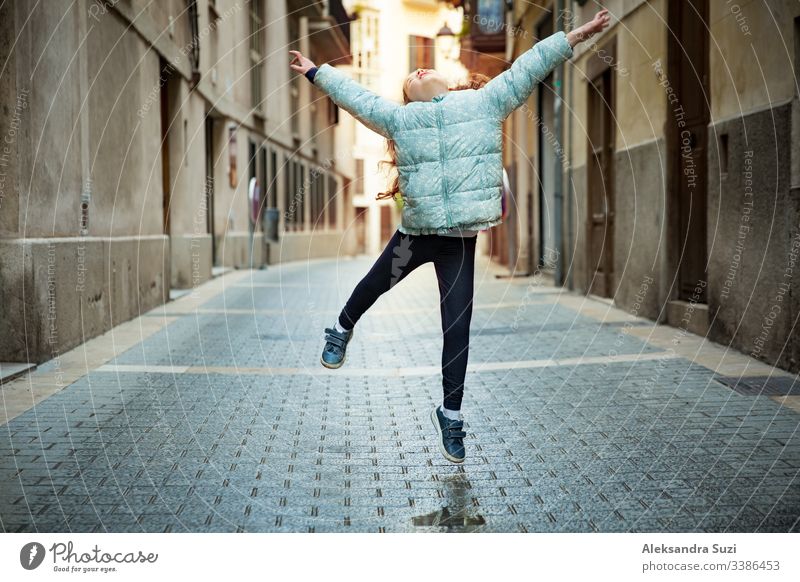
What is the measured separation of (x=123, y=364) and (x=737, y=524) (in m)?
5.85

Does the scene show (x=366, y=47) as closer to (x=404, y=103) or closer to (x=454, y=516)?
(x=404, y=103)

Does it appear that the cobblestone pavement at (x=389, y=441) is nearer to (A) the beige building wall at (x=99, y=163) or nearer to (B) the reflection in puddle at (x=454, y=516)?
(B) the reflection in puddle at (x=454, y=516)

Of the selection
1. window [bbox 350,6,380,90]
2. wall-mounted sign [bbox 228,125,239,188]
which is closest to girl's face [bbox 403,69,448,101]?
wall-mounted sign [bbox 228,125,239,188]

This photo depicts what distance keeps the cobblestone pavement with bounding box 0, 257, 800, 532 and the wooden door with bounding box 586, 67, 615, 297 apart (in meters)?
4.71

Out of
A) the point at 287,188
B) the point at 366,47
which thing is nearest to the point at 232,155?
the point at 287,188

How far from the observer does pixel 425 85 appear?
16.0 ft

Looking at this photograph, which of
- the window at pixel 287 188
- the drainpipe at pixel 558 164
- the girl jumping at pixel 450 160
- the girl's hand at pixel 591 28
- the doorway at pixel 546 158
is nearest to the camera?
the girl's hand at pixel 591 28

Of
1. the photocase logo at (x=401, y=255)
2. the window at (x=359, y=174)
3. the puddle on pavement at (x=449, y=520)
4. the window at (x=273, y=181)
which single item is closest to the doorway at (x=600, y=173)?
the photocase logo at (x=401, y=255)

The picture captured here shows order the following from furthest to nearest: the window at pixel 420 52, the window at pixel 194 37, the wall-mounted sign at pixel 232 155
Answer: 1. the window at pixel 420 52
2. the wall-mounted sign at pixel 232 155
3. the window at pixel 194 37

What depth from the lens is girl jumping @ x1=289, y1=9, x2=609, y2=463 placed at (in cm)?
482

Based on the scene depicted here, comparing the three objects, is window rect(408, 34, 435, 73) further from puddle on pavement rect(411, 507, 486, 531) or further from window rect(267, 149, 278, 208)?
puddle on pavement rect(411, 507, 486, 531)
